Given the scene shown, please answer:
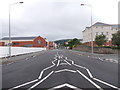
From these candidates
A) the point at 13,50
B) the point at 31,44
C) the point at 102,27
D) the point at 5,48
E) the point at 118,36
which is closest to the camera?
the point at 5,48

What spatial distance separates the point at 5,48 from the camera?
16.8m

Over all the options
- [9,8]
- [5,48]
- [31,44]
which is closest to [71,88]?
[5,48]

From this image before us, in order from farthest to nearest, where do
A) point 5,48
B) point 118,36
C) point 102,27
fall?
point 102,27, point 118,36, point 5,48

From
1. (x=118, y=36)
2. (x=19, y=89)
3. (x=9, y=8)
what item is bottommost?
(x=19, y=89)

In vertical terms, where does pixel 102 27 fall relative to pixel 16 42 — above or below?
above

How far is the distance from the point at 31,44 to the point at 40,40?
21.7 feet

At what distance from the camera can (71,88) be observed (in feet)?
12.5

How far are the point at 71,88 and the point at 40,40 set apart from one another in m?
67.5

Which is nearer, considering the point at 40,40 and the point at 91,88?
the point at 91,88

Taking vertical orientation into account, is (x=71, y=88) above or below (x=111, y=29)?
below

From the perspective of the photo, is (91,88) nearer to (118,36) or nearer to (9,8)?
(9,8)

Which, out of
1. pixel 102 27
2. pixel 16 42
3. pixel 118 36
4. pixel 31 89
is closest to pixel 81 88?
pixel 31 89

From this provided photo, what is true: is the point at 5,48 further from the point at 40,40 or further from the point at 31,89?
the point at 40,40

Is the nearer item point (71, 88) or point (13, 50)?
point (71, 88)
